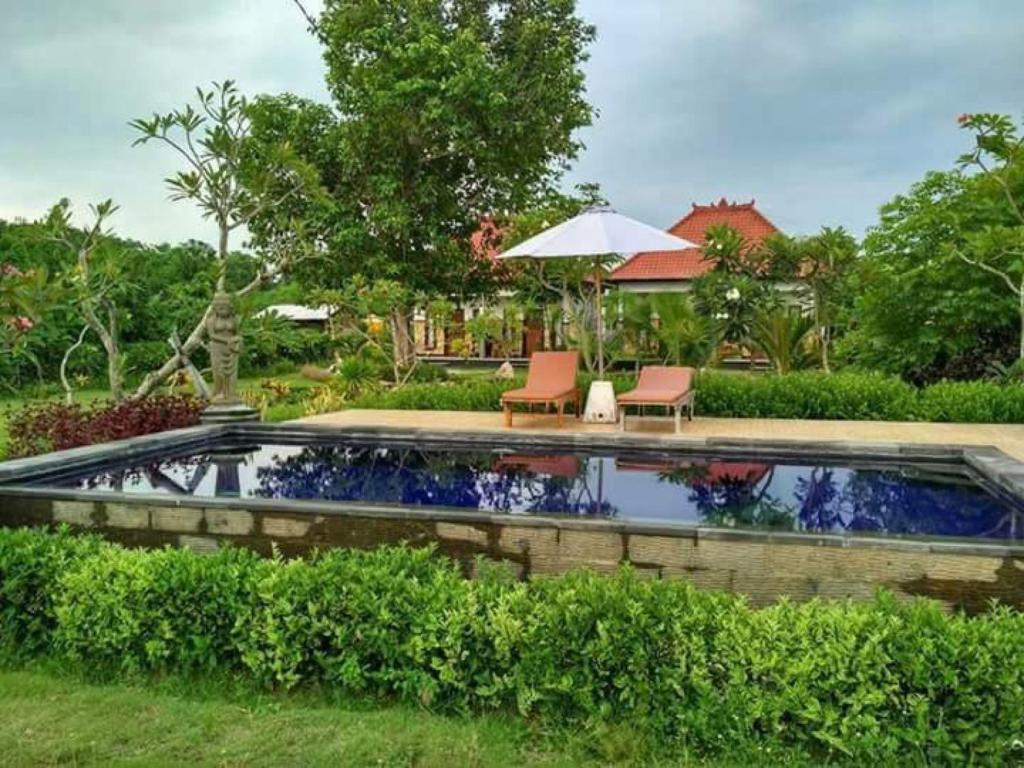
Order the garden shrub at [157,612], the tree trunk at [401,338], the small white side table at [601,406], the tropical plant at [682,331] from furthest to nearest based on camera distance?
the tree trunk at [401,338], the tropical plant at [682,331], the small white side table at [601,406], the garden shrub at [157,612]

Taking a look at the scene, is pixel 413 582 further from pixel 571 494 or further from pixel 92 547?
pixel 571 494

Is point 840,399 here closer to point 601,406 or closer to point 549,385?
point 601,406

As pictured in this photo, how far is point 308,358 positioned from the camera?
3044cm

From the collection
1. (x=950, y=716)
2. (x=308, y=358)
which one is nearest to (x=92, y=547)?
(x=950, y=716)

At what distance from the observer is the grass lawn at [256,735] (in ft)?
10.1

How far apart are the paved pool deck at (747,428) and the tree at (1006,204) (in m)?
3.26

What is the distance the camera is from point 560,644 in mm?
3428

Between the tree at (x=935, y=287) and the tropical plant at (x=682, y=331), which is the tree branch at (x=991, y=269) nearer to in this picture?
the tree at (x=935, y=287)

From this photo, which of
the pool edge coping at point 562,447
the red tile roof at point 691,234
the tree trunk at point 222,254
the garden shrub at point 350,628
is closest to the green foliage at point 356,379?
the tree trunk at point 222,254

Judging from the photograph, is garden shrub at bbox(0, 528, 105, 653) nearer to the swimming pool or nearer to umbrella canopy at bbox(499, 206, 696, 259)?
the swimming pool

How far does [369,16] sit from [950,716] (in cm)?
1717

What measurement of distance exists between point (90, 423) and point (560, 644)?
7510mm

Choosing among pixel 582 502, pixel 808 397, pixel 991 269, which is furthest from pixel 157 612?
pixel 991 269

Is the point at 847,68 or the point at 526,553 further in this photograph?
the point at 847,68
